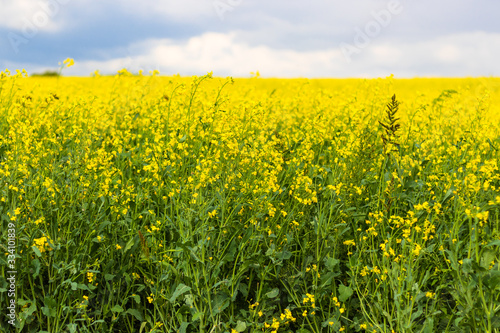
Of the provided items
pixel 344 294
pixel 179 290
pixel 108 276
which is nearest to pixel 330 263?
pixel 344 294

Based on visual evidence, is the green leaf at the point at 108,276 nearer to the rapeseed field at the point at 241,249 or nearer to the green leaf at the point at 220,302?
the rapeseed field at the point at 241,249

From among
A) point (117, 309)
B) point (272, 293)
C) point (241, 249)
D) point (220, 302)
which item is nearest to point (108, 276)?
point (117, 309)

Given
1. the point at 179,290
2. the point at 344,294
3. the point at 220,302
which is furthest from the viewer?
the point at 344,294

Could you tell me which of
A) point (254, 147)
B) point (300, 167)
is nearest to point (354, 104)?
point (300, 167)

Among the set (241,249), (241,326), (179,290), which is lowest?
(241,326)

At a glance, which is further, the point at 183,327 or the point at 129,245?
the point at 129,245

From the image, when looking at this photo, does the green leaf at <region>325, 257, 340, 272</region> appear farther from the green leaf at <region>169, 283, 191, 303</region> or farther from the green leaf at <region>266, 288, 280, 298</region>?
the green leaf at <region>169, 283, 191, 303</region>

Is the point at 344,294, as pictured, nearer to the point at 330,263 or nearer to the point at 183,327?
the point at 330,263

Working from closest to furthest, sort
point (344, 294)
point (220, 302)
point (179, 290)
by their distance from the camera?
point (179, 290), point (220, 302), point (344, 294)

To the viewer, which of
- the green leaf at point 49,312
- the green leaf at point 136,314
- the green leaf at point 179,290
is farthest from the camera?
the green leaf at point 136,314

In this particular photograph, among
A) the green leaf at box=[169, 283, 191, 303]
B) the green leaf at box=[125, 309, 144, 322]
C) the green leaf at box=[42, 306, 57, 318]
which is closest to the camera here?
the green leaf at box=[169, 283, 191, 303]

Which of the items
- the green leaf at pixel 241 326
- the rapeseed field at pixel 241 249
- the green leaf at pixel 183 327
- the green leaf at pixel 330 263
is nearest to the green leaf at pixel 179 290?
the rapeseed field at pixel 241 249

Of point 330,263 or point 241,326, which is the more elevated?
point 330,263

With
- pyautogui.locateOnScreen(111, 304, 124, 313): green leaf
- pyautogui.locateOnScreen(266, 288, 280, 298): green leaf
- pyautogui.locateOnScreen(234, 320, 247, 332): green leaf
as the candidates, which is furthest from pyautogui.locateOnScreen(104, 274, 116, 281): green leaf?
pyautogui.locateOnScreen(266, 288, 280, 298): green leaf
